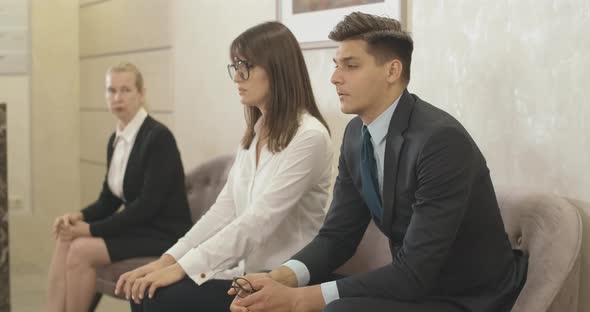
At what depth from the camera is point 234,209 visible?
117 inches

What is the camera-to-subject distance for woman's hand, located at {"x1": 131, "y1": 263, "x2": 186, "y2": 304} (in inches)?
101

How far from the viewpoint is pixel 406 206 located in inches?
80.7

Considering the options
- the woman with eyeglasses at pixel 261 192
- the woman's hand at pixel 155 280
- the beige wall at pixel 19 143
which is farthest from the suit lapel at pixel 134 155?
the beige wall at pixel 19 143

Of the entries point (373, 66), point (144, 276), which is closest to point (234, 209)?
point (144, 276)

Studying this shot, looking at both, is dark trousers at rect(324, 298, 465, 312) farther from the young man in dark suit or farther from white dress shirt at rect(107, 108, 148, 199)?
white dress shirt at rect(107, 108, 148, 199)

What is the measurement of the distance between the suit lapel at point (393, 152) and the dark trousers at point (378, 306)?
24 cm

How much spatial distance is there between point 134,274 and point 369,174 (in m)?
0.98

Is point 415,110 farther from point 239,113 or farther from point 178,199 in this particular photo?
point 239,113

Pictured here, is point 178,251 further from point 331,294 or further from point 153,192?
point 331,294

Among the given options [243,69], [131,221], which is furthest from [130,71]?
[243,69]

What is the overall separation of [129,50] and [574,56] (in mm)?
3509

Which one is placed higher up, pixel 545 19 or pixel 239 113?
pixel 545 19

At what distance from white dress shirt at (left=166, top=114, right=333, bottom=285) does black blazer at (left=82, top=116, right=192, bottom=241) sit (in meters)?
0.61

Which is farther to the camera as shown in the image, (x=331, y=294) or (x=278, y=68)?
(x=278, y=68)
